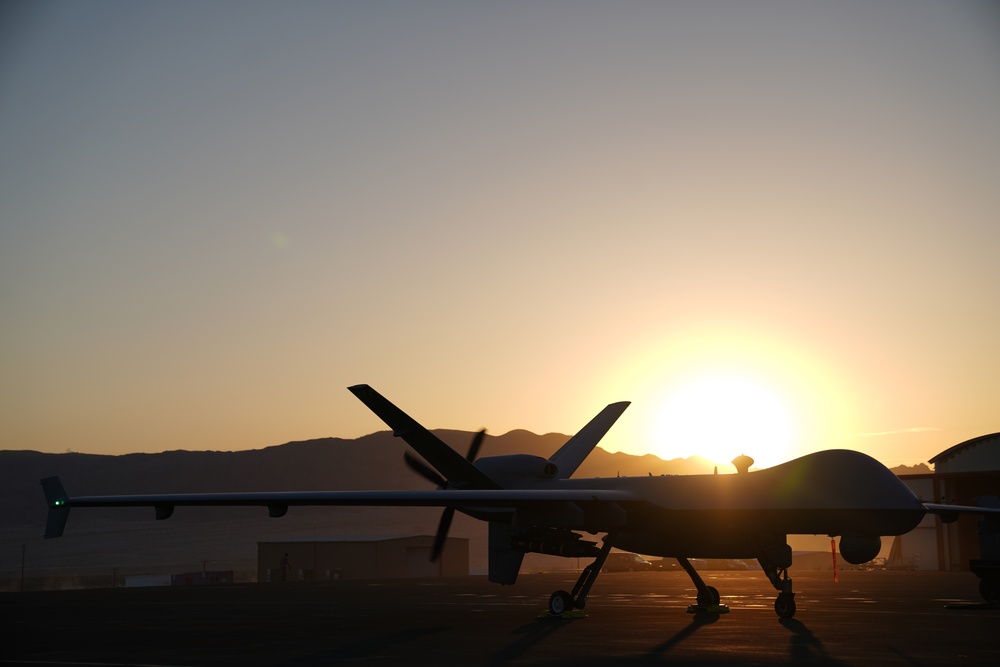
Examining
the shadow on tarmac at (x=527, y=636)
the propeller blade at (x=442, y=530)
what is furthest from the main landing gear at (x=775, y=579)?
the propeller blade at (x=442, y=530)

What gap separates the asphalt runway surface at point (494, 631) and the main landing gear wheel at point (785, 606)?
251 millimetres

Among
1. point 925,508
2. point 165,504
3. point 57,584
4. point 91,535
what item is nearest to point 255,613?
point 165,504

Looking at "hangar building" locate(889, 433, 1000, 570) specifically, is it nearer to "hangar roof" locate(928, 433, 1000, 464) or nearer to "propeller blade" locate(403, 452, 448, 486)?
"hangar roof" locate(928, 433, 1000, 464)

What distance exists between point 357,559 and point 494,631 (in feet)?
148

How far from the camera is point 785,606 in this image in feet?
78.5

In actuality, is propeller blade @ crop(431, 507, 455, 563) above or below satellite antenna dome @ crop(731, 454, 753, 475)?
below

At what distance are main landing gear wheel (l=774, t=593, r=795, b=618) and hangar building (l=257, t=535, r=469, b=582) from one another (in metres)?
41.8

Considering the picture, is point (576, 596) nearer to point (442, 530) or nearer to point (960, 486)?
point (442, 530)

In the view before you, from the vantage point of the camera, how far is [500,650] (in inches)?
701

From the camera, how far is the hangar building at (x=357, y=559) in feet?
211

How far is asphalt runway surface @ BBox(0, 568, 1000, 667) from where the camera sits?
16.7m

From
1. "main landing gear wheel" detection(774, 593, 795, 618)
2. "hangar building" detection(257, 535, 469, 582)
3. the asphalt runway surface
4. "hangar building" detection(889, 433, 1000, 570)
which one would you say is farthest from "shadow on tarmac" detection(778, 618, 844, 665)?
"hangar building" detection(889, 433, 1000, 570)

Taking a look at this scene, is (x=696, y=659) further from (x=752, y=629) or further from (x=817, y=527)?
(x=817, y=527)

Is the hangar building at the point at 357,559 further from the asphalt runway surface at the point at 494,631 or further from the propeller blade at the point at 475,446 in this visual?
the propeller blade at the point at 475,446
